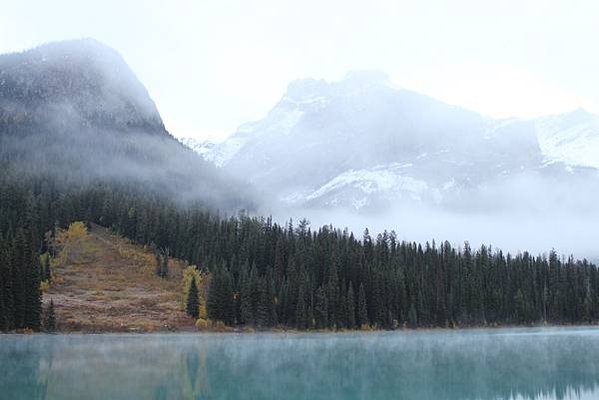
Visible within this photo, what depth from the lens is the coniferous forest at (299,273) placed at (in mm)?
117312

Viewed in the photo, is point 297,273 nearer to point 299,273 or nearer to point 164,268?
point 299,273

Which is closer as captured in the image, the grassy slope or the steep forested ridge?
the grassy slope

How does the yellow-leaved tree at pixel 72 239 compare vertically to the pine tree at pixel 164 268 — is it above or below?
above

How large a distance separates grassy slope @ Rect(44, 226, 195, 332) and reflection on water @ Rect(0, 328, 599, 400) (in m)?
28.5

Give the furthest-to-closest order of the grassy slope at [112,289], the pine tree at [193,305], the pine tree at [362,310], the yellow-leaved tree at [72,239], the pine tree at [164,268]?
the yellow-leaved tree at [72,239]
the pine tree at [164,268]
the pine tree at [362,310]
the pine tree at [193,305]
the grassy slope at [112,289]

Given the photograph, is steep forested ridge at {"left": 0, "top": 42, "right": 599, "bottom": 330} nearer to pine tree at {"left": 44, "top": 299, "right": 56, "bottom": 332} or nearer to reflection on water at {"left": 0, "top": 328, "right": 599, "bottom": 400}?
pine tree at {"left": 44, "top": 299, "right": 56, "bottom": 332}

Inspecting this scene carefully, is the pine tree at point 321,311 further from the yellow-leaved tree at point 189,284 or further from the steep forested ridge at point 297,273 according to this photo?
the yellow-leaved tree at point 189,284

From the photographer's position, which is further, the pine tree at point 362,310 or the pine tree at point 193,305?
the pine tree at point 362,310

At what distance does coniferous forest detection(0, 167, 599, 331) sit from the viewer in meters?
117

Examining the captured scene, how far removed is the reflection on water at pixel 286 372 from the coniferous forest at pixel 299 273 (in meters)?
35.5

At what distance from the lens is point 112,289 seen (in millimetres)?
128750

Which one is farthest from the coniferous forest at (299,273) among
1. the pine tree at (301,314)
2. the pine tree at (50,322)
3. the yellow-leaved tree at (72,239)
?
the yellow-leaved tree at (72,239)

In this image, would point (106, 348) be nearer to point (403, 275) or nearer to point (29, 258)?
point (29, 258)

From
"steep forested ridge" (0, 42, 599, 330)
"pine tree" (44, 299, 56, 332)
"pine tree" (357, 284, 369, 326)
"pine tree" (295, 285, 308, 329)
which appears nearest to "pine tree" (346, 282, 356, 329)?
"steep forested ridge" (0, 42, 599, 330)
